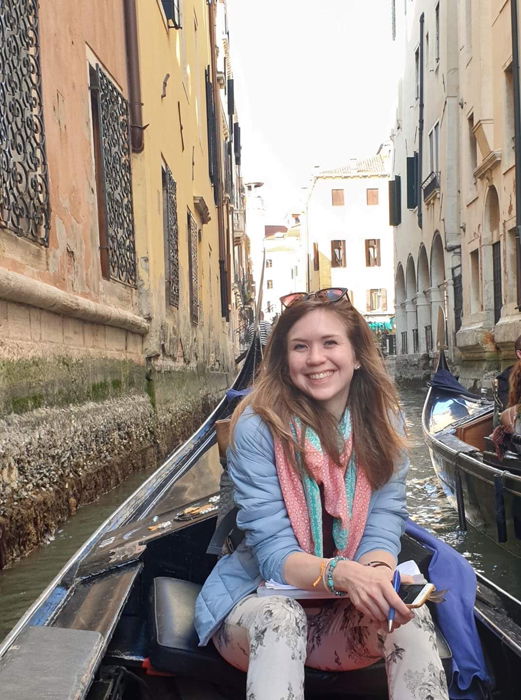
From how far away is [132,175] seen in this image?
5160 millimetres

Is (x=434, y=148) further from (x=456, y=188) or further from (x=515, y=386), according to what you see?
(x=515, y=386)

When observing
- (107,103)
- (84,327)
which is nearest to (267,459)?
(84,327)

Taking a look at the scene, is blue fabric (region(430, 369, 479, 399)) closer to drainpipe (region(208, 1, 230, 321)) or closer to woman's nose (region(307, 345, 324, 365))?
woman's nose (region(307, 345, 324, 365))

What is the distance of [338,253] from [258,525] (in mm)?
26444

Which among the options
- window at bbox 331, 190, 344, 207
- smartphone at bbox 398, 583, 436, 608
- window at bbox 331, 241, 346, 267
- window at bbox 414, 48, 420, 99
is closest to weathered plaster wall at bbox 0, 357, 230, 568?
smartphone at bbox 398, 583, 436, 608

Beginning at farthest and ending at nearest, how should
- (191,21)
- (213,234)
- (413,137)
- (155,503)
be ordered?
(413,137) → (213,234) → (191,21) → (155,503)

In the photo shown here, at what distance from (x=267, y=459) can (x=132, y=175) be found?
13.8ft

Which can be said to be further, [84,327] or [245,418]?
[84,327]

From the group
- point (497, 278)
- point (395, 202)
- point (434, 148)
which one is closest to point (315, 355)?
point (497, 278)

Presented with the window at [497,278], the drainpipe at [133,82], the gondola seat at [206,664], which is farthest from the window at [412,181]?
the gondola seat at [206,664]

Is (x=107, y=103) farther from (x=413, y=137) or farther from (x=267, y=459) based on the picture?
(x=413, y=137)

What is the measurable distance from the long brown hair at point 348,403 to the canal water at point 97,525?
0.36ft

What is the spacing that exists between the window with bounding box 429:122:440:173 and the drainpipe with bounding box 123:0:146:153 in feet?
25.4

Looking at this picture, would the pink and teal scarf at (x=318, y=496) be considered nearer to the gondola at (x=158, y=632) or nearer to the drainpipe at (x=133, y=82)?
the gondola at (x=158, y=632)
